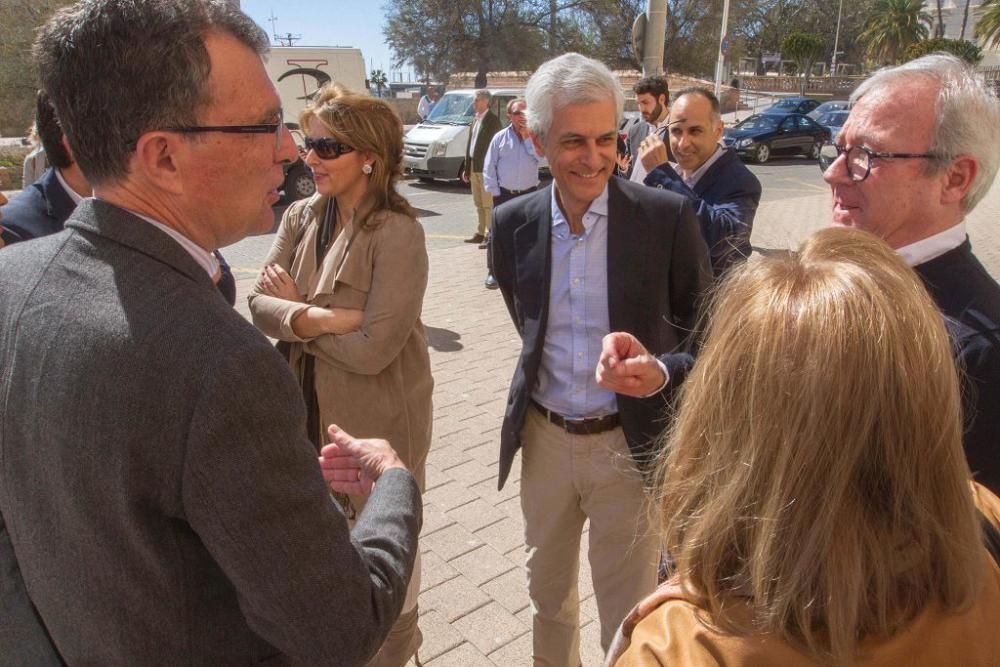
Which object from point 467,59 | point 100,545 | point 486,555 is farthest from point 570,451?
point 467,59

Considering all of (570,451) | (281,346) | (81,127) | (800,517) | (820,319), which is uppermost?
(81,127)

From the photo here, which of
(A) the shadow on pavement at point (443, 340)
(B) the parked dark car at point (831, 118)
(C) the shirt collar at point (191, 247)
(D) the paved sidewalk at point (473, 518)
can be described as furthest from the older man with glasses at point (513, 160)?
(B) the parked dark car at point (831, 118)

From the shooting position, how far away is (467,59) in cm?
3972

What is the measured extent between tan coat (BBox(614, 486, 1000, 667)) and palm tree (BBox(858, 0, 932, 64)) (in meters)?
60.5

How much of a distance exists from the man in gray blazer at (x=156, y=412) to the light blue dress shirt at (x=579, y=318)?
1166 mm

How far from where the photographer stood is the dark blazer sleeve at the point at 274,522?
98 centimetres

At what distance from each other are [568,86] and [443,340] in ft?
13.5

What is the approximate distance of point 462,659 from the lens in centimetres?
269

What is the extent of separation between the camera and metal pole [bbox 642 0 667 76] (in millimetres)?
7629

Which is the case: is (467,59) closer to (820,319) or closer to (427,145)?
(427,145)

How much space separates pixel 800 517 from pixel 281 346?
200cm

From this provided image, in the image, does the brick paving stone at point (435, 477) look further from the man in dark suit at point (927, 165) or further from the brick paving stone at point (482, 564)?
the man in dark suit at point (927, 165)

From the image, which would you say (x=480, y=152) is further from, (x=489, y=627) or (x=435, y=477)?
(x=489, y=627)

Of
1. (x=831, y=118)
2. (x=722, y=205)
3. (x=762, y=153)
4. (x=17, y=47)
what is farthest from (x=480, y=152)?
(x=831, y=118)
